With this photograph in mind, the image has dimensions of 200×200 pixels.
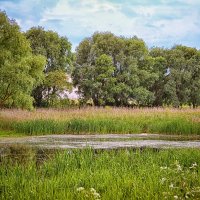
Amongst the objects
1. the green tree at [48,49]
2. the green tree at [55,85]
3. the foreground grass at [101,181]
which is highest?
the green tree at [48,49]

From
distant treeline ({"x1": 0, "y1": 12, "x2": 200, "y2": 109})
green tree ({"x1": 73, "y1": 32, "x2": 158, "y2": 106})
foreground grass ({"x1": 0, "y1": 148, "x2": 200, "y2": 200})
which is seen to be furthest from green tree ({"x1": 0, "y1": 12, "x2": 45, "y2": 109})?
green tree ({"x1": 73, "y1": 32, "x2": 158, "y2": 106})

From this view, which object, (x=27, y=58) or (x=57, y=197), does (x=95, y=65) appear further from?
(x=57, y=197)

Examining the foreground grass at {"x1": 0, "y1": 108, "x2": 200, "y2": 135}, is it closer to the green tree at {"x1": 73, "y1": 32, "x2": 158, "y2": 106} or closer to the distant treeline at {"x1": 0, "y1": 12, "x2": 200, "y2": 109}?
the distant treeline at {"x1": 0, "y1": 12, "x2": 200, "y2": 109}

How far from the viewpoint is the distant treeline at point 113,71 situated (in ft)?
159

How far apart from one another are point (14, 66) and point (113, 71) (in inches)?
958

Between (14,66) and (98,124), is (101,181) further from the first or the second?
(14,66)

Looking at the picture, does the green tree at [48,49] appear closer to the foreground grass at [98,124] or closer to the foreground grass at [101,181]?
the foreground grass at [98,124]

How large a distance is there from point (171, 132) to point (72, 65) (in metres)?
29.8

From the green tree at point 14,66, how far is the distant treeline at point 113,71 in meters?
17.5

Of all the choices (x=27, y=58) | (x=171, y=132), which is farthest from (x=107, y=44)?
(x=171, y=132)

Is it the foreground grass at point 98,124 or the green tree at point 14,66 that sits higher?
the green tree at point 14,66

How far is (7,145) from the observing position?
17656 millimetres

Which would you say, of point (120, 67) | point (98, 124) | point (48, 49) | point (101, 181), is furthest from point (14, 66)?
point (120, 67)

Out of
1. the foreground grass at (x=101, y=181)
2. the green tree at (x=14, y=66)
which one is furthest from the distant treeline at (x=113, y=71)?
the foreground grass at (x=101, y=181)
